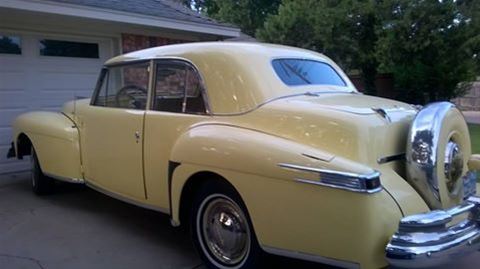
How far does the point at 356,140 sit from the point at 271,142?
571 mm

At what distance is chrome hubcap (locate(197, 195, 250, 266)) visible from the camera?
12.2 feet

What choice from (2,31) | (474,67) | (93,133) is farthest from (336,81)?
(474,67)

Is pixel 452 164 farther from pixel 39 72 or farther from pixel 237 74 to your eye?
pixel 39 72

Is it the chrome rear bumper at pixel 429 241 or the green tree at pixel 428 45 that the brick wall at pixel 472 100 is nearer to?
the green tree at pixel 428 45

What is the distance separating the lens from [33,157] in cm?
643

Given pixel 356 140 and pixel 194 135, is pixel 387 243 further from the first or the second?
pixel 194 135

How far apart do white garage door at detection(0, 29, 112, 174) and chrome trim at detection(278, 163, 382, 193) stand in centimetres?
647

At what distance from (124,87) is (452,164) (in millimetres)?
3259

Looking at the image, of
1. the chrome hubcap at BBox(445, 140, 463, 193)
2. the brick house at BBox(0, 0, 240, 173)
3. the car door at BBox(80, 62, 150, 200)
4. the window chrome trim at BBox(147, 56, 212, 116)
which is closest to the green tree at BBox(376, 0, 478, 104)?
the brick house at BBox(0, 0, 240, 173)

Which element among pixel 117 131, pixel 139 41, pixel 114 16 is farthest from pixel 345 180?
pixel 139 41

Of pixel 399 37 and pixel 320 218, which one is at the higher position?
pixel 399 37

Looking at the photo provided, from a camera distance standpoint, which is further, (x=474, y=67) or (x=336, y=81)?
(x=474, y=67)

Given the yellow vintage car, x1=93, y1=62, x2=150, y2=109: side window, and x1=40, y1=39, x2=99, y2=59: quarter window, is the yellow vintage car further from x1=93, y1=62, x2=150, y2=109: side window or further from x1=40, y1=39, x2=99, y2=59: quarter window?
x1=40, y1=39, x2=99, y2=59: quarter window

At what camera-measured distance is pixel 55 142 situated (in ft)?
19.0
